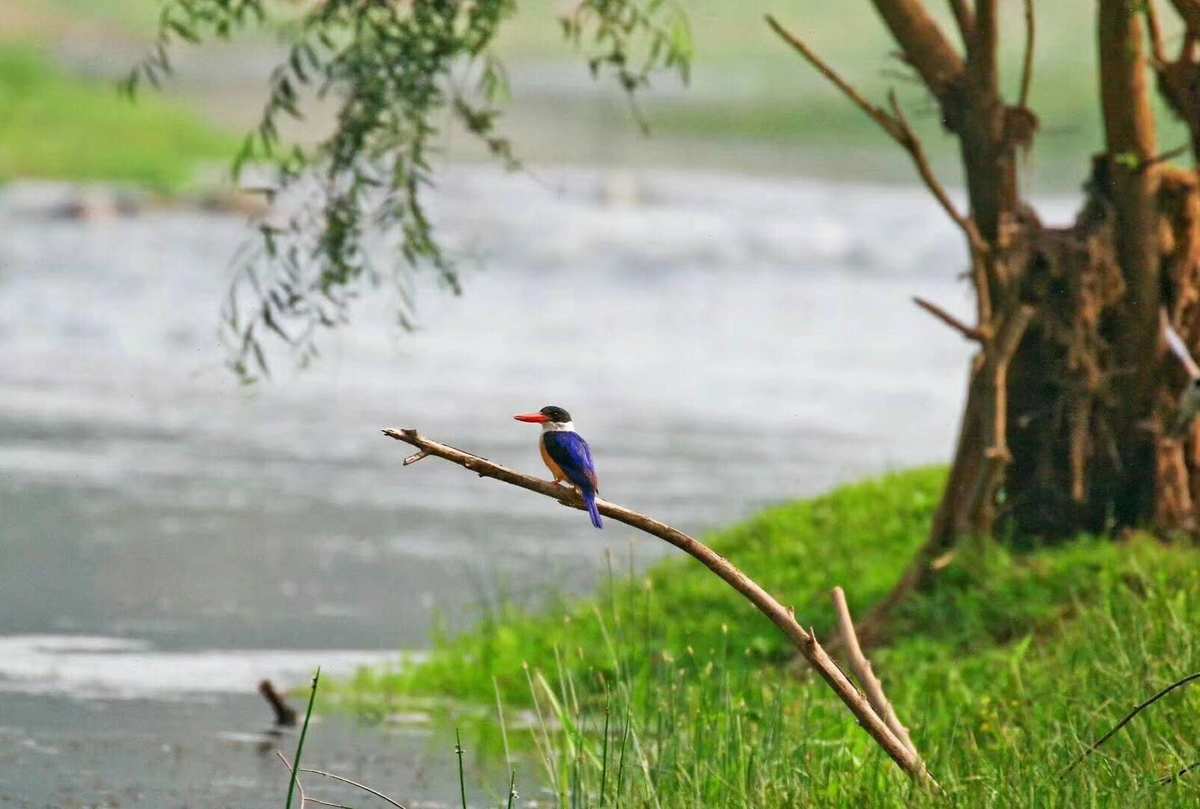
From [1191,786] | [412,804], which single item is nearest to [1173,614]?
[1191,786]

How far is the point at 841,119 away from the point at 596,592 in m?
37.0

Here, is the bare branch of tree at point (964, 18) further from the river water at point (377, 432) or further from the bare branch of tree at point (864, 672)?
the bare branch of tree at point (864, 672)

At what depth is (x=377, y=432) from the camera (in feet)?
67.6

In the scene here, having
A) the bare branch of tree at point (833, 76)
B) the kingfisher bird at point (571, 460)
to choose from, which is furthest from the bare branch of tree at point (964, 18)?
the kingfisher bird at point (571, 460)

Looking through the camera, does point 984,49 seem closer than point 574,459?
No

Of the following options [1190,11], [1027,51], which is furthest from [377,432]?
[1190,11]

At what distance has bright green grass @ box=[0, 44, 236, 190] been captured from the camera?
131ft

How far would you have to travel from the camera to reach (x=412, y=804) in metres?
8.31

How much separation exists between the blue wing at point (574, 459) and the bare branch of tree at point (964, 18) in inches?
206

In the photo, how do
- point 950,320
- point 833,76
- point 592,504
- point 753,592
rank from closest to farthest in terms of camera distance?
1. point 592,504
2. point 753,592
3. point 950,320
4. point 833,76

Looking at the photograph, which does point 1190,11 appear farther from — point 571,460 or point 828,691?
point 571,460

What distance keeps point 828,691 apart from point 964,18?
3149 mm

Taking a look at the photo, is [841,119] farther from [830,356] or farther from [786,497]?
[786,497]

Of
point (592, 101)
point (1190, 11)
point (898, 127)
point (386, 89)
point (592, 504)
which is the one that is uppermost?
point (1190, 11)
